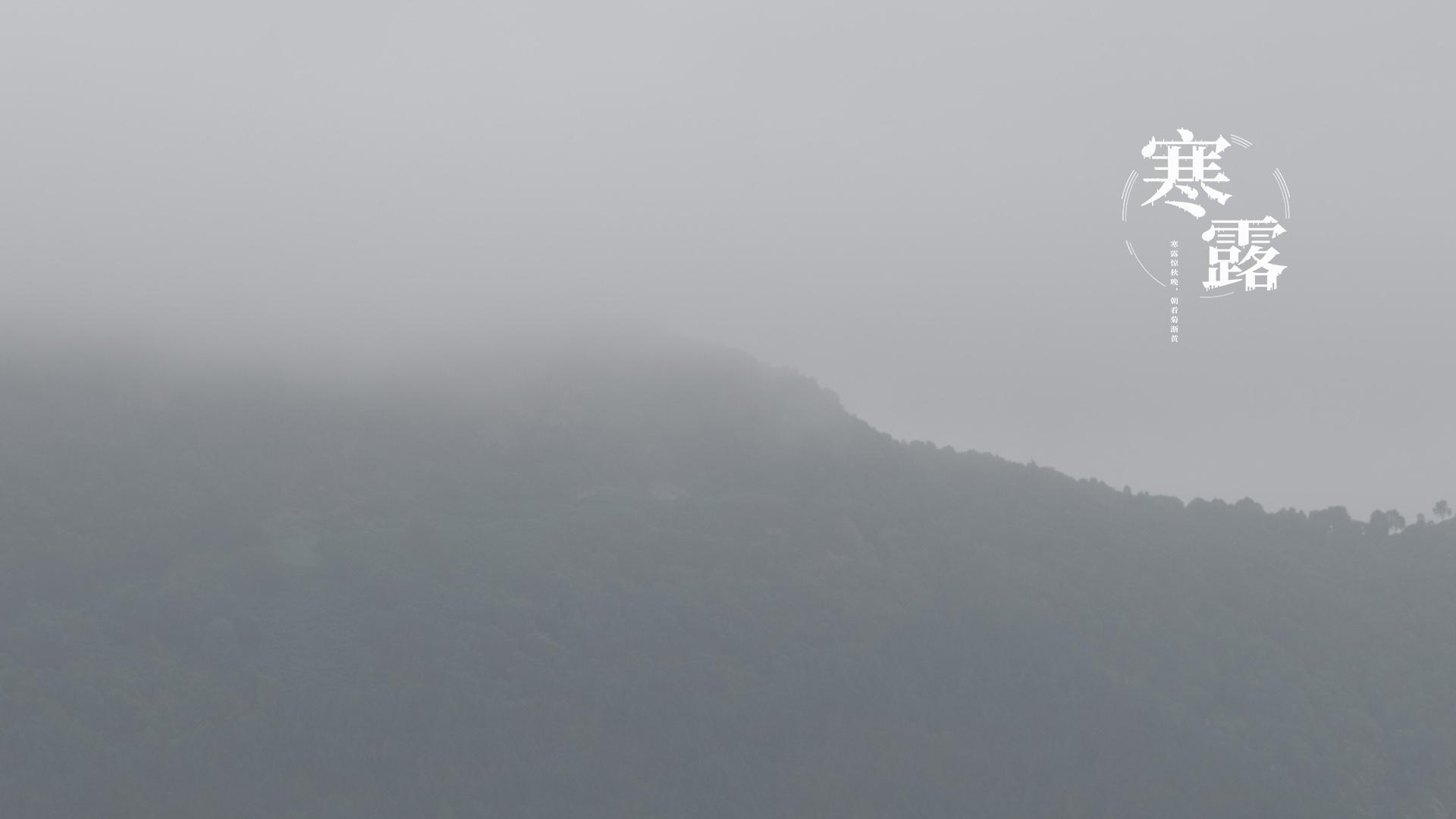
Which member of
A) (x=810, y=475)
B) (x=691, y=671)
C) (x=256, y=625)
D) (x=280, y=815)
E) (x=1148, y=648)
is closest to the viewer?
(x=280, y=815)

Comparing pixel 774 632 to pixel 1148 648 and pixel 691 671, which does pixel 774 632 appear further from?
pixel 1148 648

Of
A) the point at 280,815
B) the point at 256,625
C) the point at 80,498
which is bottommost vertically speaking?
the point at 280,815

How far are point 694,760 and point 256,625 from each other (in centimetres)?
1574

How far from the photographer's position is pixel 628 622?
5997cm

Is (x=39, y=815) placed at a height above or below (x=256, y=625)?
below

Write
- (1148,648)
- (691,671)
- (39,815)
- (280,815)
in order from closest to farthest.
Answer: (39,815) → (280,815) → (691,671) → (1148,648)

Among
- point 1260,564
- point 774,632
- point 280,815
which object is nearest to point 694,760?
point 774,632

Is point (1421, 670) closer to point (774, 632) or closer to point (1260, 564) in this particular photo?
point (1260, 564)

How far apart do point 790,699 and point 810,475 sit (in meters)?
15.6

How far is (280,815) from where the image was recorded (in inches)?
1863

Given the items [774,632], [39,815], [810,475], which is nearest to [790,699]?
[774,632]

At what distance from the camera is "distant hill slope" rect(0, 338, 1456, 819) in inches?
2003

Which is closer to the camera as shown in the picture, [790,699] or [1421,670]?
[790,699]

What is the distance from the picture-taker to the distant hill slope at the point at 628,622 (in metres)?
50.9
